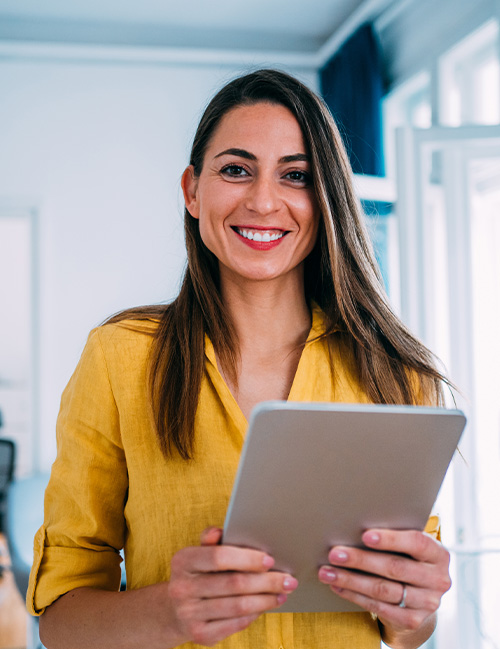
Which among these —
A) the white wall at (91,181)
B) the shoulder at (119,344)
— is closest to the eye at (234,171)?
the shoulder at (119,344)

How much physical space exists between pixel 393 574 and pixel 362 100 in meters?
3.71

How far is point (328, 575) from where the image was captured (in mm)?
820

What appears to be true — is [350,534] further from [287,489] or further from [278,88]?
[278,88]

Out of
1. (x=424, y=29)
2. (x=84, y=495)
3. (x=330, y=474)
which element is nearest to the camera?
(x=330, y=474)

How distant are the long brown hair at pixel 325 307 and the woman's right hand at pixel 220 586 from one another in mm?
313

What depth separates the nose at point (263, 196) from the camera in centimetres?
110

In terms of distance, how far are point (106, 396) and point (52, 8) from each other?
3.94 meters

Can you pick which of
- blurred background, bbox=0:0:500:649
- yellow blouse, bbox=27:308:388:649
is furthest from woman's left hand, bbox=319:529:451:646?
blurred background, bbox=0:0:500:649

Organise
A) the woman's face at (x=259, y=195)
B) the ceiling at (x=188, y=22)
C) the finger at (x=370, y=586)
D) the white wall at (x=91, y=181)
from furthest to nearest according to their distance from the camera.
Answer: the white wall at (x=91, y=181) < the ceiling at (x=188, y=22) < the woman's face at (x=259, y=195) < the finger at (x=370, y=586)

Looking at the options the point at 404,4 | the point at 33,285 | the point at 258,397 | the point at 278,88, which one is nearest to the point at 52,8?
the point at 33,285

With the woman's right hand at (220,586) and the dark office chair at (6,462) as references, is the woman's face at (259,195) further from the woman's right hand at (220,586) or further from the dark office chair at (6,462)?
the dark office chair at (6,462)

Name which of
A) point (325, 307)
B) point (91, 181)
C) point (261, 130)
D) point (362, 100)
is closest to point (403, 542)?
point (325, 307)

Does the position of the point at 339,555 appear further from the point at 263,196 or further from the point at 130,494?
the point at 263,196

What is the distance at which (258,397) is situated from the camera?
1.14 m
